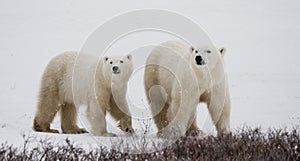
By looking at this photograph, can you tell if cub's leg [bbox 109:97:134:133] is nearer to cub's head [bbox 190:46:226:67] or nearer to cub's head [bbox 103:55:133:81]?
cub's head [bbox 103:55:133:81]

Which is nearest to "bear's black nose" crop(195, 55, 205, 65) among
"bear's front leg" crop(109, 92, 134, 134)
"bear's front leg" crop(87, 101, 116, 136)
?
"bear's front leg" crop(109, 92, 134, 134)

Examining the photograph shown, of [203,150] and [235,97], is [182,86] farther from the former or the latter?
[235,97]

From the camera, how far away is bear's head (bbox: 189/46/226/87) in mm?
5832

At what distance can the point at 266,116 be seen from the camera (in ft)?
27.4

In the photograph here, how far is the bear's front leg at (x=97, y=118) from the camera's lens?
246 inches

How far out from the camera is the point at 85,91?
255 inches

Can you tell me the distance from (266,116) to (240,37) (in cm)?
1082

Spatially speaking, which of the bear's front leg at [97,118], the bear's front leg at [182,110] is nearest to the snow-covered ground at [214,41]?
the bear's front leg at [97,118]

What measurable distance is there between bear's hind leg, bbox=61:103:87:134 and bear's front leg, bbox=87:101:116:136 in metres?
0.89

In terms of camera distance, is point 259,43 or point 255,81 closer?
point 255,81

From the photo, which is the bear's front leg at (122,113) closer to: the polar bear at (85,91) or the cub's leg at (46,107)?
the polar bear at (85,91)

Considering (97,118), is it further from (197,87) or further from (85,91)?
(197,87)

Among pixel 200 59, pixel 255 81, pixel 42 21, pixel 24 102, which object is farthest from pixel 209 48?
pixel 42 21

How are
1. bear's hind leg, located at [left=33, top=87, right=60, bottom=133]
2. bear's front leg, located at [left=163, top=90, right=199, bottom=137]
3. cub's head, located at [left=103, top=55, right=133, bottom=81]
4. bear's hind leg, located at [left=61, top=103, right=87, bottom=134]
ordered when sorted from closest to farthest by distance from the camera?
bear's front leg, located at [left=163, top=90, right=199, bottom=137] < cub's head, located at [left=103, top=55, right=133, bottom=81] < bear's hind leg, located at [left=33, top=87, right=60, bottom=133] < bear's hind leg, located at [left=61, top=103, right=87, bottom=134]
